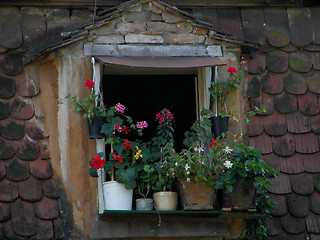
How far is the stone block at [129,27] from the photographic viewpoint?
20.9ft

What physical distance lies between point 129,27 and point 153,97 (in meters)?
2.16

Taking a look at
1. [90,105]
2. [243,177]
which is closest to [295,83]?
[243,177]

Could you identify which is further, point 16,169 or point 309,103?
point 309,103

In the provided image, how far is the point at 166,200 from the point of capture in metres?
5.88

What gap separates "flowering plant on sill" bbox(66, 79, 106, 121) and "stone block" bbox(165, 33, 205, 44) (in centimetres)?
83

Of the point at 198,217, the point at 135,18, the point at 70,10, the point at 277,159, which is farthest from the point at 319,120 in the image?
the point at 70,10

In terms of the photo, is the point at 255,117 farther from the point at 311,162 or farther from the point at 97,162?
the point at 97,162

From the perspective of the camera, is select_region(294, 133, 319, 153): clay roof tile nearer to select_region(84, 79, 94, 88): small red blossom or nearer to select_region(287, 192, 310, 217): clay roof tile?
select_region(287, 192, 310, 217): clay roof tile

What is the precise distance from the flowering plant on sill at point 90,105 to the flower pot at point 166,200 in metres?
0.80

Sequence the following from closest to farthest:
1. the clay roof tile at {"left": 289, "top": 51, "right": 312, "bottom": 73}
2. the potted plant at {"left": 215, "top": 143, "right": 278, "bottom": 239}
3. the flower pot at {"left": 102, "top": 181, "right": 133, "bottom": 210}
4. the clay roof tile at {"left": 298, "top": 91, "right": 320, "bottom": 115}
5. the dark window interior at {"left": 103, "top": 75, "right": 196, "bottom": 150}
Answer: the potted plant at {"left": 215, "top": 143, "right": 278, "bottom": 239} → the flower pot at {"left": 102, "top": 181, "right": 133, "bottom": 210} → the clay roof tile at {"left": 298, "top": 91, "right": 320, "bottom": 115} → the clay roof tile at {"left": 289, "top": 51, "right": 312, "bottom": 73} → the dark window interior at {"left": 103, "top": 75, "right": 196, "bottom": 150}

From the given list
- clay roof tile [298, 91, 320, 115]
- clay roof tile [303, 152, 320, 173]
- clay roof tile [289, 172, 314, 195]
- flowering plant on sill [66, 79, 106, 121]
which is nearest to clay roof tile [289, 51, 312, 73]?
clay roof tile [298, 91, 320, 115]

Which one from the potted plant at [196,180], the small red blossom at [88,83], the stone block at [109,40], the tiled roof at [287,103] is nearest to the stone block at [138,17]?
the stone block at [109,40]

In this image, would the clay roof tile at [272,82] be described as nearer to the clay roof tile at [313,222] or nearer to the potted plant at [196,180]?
the potted plant at [196,180]

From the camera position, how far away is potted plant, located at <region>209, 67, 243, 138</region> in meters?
6.20
